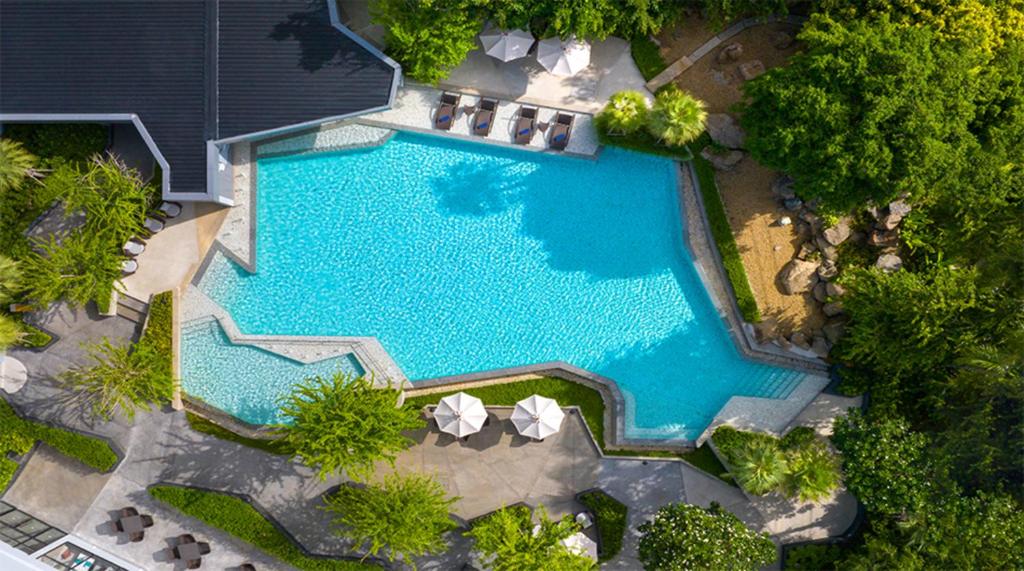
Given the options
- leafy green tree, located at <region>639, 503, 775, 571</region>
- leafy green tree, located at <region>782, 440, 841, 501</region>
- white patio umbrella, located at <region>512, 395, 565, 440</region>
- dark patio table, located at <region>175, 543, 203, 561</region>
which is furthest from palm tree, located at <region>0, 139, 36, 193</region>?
leafy green tree, located at <region>782, 440, 841, 501</region>

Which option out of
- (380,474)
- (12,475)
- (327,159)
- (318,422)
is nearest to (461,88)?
(327,159)

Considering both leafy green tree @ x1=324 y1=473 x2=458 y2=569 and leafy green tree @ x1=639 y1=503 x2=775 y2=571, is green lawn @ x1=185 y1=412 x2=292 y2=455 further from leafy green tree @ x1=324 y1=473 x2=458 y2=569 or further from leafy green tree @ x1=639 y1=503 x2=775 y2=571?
leafy green tree @ x1=639 y1=503 x2=775 y2=571

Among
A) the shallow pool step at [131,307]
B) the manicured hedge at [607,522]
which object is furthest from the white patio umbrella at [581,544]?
the shallow pool step at [131,307]

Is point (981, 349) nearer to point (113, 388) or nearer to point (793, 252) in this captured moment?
point (793, 252)

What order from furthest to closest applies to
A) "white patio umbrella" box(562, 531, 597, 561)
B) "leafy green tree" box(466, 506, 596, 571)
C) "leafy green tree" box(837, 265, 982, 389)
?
"white patio umbrella" box(562, 531, 597, 561), "leafy green tree" box(466, 506, 596, 571), "leafy green tree" box(837, 265, 982, 389)

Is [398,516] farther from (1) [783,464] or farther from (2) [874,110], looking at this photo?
(2) [874,110]

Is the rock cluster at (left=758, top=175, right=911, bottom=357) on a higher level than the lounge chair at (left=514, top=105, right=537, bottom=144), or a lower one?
lower
